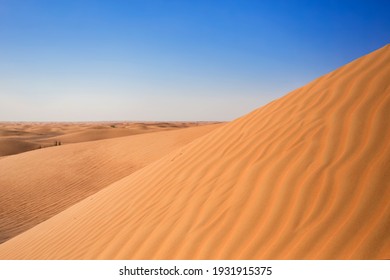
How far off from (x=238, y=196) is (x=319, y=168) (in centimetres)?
86

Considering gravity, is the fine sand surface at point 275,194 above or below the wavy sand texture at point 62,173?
above

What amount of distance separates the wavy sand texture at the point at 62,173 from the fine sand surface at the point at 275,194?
16.3ft

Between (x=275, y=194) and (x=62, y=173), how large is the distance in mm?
11811

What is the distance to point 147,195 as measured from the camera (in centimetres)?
396

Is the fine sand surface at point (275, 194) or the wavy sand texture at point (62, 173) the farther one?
the wavy sand texture at point (62, 173)

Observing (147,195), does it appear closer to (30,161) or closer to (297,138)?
(297,138)

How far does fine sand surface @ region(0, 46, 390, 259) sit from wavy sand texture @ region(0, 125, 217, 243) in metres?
4.98

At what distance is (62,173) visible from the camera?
485 inches

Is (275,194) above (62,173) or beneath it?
above

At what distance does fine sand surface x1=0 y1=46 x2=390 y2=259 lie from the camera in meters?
2.16

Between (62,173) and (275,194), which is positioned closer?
(275,194)

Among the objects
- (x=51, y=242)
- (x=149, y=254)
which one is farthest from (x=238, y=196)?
(x=51, y=242)

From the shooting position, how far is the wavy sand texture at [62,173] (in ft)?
29.5
